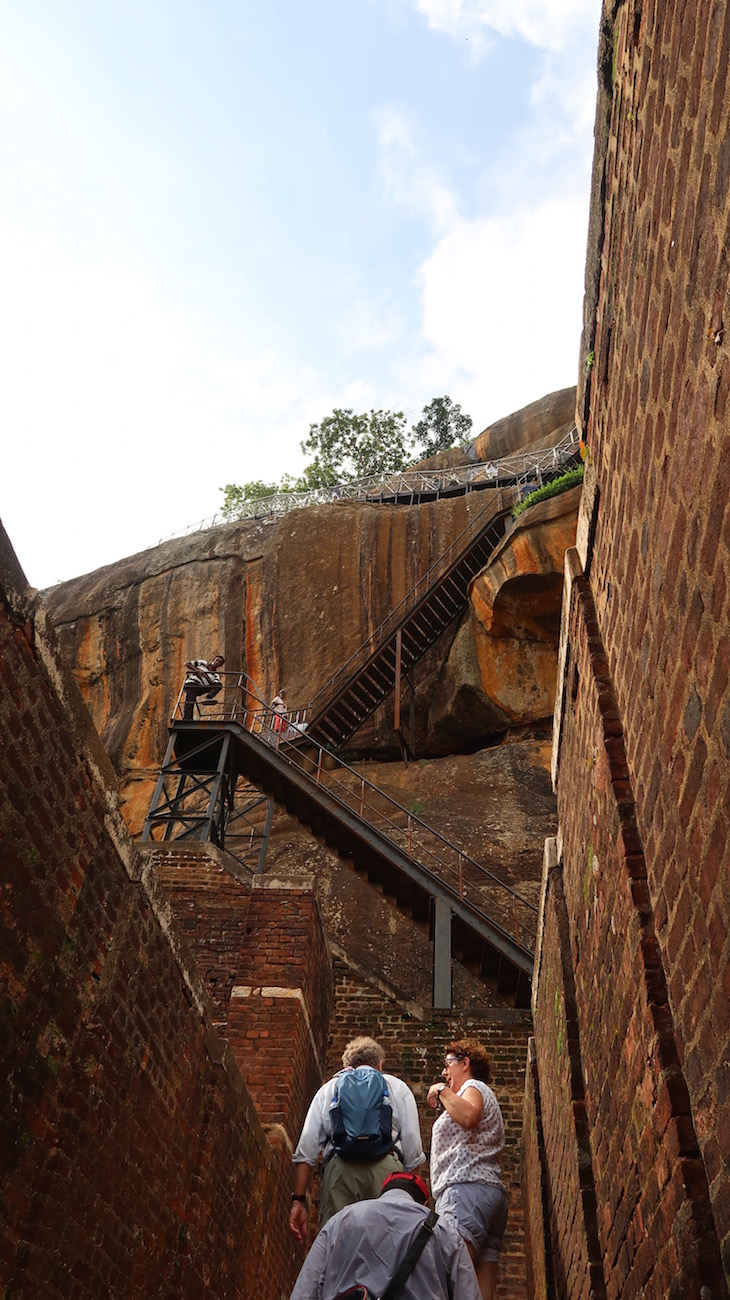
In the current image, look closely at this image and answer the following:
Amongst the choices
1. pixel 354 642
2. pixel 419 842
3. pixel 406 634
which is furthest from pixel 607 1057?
pixel 354 642

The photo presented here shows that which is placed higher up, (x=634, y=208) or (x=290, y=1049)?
(x=634, y=208)

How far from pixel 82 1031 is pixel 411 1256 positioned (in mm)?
1500

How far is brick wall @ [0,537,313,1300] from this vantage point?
3.34 metres

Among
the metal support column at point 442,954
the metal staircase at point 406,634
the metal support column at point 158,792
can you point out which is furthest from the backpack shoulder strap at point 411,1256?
the metal staircase at point 406,634

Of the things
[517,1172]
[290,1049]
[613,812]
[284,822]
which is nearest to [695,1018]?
[613,812]

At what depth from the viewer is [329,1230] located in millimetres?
3602

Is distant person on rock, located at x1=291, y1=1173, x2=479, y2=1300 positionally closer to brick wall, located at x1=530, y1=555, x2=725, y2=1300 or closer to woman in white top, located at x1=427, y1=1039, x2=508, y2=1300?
brick wall, located at x1=530, y1=555, x2=725, y2=1300

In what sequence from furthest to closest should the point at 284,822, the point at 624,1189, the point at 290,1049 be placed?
the point at 284,822
the point at 290,1049
the point at 624,1189

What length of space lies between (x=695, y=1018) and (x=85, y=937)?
2.43m

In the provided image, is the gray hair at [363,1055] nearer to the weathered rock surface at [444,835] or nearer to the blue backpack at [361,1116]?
the blue backpack at [361,1116]

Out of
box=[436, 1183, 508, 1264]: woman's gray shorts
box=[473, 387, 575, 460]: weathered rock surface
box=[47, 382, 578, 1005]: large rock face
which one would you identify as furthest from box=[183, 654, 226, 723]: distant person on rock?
box=[473, 387, 575, 460]: weathered rock surface

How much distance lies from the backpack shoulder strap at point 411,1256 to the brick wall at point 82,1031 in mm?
1251

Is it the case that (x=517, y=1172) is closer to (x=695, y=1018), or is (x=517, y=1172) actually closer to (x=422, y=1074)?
(x=422, y=1074)

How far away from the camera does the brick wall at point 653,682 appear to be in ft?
7.49
